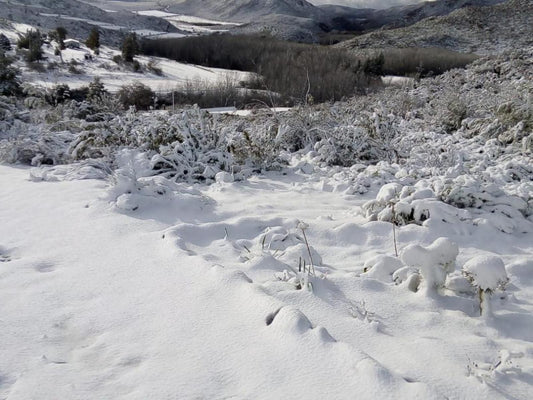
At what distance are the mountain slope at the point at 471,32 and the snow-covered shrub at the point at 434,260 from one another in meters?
35.1

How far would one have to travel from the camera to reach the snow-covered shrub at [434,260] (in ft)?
7.33

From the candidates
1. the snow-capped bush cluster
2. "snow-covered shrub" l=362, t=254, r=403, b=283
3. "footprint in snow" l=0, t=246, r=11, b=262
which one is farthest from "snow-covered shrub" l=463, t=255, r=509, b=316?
"footprint in snow" l=0, t=246, r=11, b=262

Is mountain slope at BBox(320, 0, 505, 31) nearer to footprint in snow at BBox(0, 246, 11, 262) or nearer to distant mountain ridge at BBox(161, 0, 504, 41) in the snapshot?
distant mountain ridge at BBox(161, 0, 504, 41)

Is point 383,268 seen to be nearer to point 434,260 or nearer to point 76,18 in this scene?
point 434,260

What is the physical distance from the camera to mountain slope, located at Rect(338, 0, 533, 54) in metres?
34.3

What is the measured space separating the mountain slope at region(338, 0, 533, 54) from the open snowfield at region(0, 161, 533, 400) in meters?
34.5

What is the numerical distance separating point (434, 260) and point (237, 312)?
1054 mm

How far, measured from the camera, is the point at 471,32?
1414 inches

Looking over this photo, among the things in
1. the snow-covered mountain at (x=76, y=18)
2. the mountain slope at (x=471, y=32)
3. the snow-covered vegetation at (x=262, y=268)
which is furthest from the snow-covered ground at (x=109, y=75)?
the mountain slope at (x=471, y=32)

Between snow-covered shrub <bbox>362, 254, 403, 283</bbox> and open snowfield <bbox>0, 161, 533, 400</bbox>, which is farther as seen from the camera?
snow-covered shrub <bbox>362, 254, 403, 283</bbox>

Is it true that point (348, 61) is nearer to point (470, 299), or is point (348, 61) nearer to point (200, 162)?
point (200, 162)

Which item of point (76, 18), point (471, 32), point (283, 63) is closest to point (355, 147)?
point (283, 63)

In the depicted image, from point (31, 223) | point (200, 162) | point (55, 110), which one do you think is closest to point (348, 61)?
point (55, 110)

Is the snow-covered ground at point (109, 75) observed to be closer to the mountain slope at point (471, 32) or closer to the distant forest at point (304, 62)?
the distant forest at point (304, 62)
